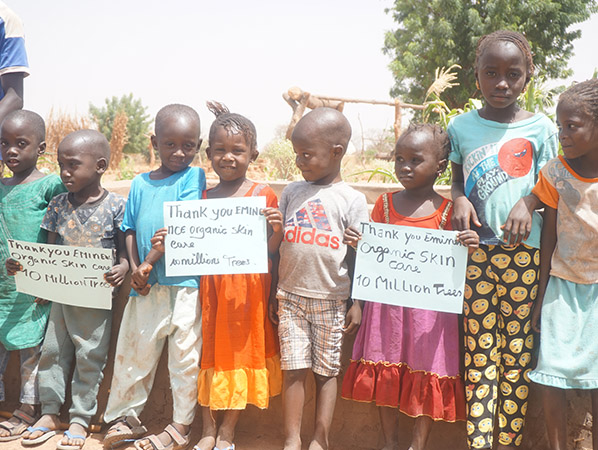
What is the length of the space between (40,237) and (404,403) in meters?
2.13

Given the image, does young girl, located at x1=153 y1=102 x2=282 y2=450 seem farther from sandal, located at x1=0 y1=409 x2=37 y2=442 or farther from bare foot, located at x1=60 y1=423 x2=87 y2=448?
sandal, located at x1=0 y1=409 x2=37 y2=442

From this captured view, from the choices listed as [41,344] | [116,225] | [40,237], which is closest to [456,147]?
[116,225]

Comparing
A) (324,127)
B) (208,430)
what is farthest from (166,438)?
(324,127)

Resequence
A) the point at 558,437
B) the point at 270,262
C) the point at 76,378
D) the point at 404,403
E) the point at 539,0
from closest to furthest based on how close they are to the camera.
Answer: the point at 558,437, the point at 404,403, the point at 270,262, the point at 76,378, the point at 539,0

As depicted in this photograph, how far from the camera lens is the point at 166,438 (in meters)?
2.67

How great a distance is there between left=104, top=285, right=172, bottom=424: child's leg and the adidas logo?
2.43ft

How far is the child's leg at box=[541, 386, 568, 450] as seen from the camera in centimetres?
229

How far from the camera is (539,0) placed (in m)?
18.3

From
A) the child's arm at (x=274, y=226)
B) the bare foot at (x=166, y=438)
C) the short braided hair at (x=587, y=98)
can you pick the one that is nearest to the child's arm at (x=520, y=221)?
the short braided hair at (x=587, y=98)

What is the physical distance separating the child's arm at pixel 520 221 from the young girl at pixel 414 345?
0.29 m

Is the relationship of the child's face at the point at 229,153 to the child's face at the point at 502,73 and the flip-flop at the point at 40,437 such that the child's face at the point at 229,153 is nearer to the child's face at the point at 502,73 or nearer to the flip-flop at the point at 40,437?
the child's face at the point at 502,73

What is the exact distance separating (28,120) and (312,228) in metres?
1.72

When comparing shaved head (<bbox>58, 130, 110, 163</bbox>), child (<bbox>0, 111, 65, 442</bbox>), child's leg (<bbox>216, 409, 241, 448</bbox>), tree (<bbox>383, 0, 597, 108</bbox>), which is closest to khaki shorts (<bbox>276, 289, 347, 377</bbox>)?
child's leg (<bbox>216, 409, 241, 448</bbox>)

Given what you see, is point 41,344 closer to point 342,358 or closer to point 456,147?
point 342,358
